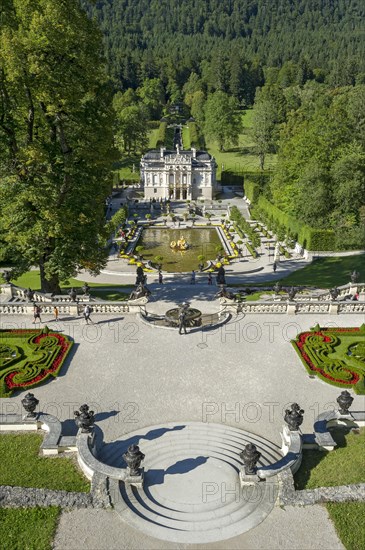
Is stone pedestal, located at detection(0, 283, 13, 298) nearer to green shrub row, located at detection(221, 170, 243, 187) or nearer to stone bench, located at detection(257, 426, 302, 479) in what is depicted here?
stone bench, located at detection(257, 426, 302, 479)

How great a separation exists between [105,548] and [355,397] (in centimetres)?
1469

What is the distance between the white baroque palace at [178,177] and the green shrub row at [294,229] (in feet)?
62.6

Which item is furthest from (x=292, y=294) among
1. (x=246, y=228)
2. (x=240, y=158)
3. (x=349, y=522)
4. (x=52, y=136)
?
(x=240, y=158)

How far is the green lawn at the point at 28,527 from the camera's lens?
47.1ft

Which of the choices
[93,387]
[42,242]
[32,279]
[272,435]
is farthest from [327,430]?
[32,279]

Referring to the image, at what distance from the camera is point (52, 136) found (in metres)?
30.2

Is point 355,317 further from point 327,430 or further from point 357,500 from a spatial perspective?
point 357,500

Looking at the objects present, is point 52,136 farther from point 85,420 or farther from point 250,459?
point 250,459

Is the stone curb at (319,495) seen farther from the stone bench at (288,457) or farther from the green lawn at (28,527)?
the green lawn at (28,527)

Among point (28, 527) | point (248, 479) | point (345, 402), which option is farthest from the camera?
point (345, 402)

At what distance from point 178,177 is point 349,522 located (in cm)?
7711

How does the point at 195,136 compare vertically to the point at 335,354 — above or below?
above

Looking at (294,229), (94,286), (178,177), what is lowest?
(94,286)

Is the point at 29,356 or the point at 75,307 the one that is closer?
the point at 29,356
